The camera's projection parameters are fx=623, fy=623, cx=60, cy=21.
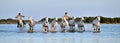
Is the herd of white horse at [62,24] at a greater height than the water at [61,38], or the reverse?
the herd of white horse at [62,24]

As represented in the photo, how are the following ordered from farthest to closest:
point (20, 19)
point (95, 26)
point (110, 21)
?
point (110, 21), point (20, 19), point (95, 26)

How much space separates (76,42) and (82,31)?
Answer: 34.0ft

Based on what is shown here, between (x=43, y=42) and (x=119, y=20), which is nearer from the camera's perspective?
(x=43, y=42)

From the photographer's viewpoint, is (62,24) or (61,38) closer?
(61,38)

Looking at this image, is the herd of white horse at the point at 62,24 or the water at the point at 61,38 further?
the herd of white horse at the point at 62,24

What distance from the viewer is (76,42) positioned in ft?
90.3

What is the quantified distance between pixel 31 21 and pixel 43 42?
10605 millimetres

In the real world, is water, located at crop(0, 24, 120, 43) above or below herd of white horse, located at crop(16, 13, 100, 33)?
below

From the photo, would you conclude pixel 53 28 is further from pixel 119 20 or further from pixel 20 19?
pixel 119 20

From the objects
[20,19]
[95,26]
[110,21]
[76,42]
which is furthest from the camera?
[110,21]

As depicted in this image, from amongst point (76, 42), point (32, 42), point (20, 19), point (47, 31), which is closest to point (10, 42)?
point (32, 42)

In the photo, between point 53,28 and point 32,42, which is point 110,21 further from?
point 32,42

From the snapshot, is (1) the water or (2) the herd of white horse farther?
(2) the herd of white horse

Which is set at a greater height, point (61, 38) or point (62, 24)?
point (62, 24)
